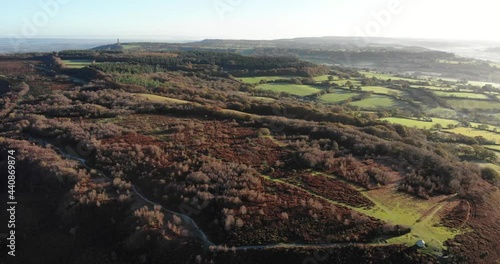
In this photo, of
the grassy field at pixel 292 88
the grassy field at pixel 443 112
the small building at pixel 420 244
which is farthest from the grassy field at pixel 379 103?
the small building at pixel 420 244

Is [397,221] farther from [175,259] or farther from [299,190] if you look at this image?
[175,259]

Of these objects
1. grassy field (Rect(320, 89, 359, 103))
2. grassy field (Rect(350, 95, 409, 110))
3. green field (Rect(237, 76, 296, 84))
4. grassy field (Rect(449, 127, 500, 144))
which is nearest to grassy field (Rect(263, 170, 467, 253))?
grassy field (Rect(449, 127, 500, 144))

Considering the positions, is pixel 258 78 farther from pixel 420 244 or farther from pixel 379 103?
pixel 420 244

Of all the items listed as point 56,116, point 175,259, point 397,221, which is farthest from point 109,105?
point 397,221

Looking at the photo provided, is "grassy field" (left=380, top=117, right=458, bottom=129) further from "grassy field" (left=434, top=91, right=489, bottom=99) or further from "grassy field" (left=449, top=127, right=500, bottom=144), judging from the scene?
"grassy field" (left=434, top=91, right=489, bottom=99)

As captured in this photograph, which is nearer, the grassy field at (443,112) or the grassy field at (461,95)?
the grassy field at (443,112)

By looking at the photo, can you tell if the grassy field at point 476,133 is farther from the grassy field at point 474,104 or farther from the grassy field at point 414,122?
the grassy field at point 474,104
